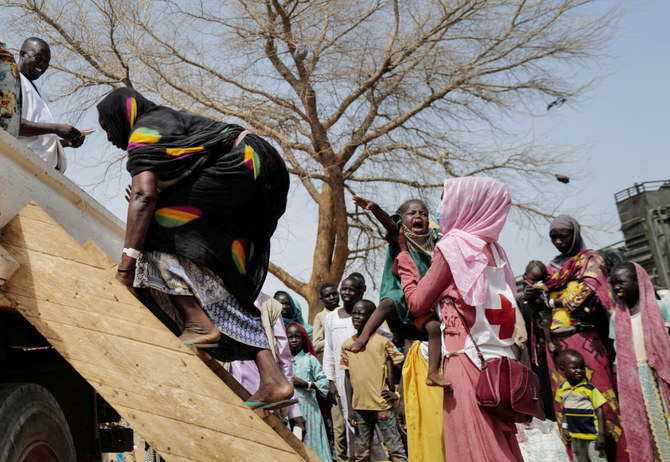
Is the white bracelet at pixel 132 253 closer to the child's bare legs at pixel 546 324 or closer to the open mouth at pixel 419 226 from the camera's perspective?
the open mouth at pixel 419 226

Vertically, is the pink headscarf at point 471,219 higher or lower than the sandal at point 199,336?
higher

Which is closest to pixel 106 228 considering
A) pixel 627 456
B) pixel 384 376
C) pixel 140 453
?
pixel 384 376

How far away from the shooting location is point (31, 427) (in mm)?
2361

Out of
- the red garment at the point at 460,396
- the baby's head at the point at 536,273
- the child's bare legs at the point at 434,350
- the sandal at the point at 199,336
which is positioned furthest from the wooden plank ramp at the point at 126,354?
the baby's head at the point at 536,273

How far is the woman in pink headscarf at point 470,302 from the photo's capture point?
3.15m

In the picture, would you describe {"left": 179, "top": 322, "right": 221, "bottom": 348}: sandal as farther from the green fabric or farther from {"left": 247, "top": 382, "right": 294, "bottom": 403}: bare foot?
the green fabric

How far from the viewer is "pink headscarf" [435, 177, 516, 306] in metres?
3.31

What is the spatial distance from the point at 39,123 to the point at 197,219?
1414mm

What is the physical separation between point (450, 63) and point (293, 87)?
303 cm

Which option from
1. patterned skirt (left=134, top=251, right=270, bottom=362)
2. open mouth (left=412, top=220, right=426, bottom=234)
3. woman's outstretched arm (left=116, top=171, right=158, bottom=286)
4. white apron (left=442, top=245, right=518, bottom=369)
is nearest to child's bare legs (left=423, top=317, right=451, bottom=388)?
white apron (left=442, top=245, right=518, bottom=369)

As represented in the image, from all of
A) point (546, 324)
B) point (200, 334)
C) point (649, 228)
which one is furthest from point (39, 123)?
point (649, 228)

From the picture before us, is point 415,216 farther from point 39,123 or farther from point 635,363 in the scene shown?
point 635,363

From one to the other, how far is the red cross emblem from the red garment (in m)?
0.10

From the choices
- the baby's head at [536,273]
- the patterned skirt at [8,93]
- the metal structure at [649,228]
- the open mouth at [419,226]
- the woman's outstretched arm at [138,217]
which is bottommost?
the woman's outstretched arm at [138,217]
